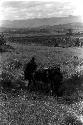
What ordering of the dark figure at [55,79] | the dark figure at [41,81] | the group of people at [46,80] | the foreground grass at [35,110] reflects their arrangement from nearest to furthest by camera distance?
the foreground grass at [35,110] < the dark figure at [55,79] < the group of people at [46,80] < the dark figure at [41,81]

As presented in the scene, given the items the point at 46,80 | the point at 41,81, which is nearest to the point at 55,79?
the point at 46,80

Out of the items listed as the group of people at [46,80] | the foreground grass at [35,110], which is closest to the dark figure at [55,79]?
the group of people at [46,80]

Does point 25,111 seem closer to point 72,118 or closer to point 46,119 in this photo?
point 46,119

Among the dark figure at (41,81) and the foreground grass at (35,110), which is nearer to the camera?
the foreground grass at (35,110)

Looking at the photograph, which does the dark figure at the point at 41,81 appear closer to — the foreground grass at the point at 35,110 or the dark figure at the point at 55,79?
the dark figure at the point at 55,79

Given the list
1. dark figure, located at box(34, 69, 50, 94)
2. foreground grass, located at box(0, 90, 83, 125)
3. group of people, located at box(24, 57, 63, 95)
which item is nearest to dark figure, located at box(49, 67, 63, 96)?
group of people, located at box(24, 57, 63, 95)

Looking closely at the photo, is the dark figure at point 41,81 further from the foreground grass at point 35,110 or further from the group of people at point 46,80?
the foreground grass at point 35,110

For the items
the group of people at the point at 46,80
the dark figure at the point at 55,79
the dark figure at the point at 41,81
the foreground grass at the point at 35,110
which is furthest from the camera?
the dark figure at the point at 41,81
